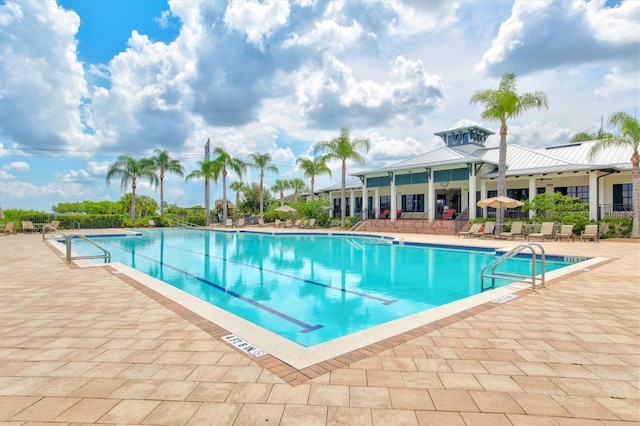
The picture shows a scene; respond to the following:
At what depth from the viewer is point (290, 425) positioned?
2.20 metres

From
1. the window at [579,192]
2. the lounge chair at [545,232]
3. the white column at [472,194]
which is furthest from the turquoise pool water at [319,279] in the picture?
the window at [579,192]

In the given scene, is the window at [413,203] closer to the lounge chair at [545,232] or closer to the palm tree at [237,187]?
the lounge chair at [545,232]

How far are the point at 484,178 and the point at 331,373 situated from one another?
22097 millimetres

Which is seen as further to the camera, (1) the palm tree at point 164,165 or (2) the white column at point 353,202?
(1) the palm tree at point 164,165

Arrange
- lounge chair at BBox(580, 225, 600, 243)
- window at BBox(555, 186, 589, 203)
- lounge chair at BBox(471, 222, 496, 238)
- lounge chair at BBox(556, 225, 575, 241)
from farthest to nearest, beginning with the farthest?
window at BBox(555, 186, 589, 203), lounge chair at BBox(471, 222, 496, 238), lounge chair at BBox(556, 225, 575, 241), lounge chair at BBox(580, 225, 600, 243)

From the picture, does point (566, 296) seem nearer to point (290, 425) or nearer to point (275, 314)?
point (275, 314)

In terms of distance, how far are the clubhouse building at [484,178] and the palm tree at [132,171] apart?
19.9 m

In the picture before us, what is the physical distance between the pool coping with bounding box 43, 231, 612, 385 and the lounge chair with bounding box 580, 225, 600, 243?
12.6m

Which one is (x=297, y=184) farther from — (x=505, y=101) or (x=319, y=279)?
(x=319, y=279)

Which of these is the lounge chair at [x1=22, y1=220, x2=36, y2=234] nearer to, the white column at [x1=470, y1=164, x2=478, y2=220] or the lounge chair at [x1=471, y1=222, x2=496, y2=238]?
the lounge chair at [x1=471, y1=222, x2=496, y2=238]

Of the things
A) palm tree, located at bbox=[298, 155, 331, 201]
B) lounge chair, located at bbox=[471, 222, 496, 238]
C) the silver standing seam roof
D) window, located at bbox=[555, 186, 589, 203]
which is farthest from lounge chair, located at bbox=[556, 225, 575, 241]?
palm tree, located at bbox=[298, 155, 331, 201]

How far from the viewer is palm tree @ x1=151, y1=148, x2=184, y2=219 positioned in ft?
114

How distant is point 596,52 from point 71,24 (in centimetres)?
1983

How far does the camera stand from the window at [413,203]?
1102 inches
